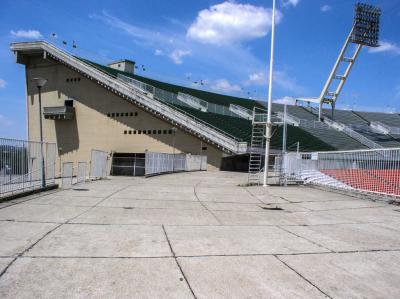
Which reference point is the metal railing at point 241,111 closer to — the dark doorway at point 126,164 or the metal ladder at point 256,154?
the metal ladder at point 256,154

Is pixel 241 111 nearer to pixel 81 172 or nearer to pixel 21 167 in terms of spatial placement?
pixel 81 172

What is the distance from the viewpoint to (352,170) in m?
16.7

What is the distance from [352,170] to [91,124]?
34849 mm

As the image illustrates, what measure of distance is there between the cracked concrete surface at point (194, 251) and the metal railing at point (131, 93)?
23019 millimetres

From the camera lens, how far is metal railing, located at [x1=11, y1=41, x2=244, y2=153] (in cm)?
Answer: 3462

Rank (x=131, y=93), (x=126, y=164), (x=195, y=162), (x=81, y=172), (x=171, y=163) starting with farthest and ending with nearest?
(x=126, y=164) < (x=131, y=93) < (x=195, y=162) < (x=171, y=163) < (x=81, y=172)

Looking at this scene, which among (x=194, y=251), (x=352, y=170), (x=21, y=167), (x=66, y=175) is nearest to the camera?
(x=194, y=251)

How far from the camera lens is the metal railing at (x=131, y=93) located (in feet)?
114

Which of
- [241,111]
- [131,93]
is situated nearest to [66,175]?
[131,93]

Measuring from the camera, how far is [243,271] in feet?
17.9

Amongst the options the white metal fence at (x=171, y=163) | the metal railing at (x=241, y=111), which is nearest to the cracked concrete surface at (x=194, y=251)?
the white metal fence at (x=171, y=163)

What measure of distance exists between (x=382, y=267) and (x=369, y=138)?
5391 centimetres

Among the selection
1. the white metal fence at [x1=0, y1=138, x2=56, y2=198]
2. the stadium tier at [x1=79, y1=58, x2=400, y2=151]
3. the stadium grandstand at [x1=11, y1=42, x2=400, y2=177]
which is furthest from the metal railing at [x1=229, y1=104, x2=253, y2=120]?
the white metal fence at [x1=0, y1=138, x2=56, y2=198]

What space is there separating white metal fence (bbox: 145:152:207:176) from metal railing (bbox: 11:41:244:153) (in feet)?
8.23
